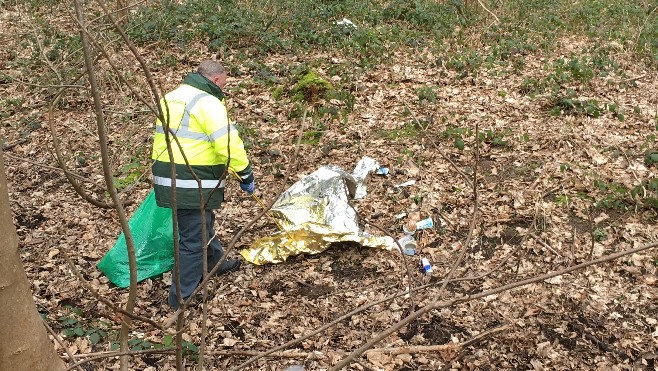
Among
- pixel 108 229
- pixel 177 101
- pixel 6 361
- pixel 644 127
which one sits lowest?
pixel 108 229

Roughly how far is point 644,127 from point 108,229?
232 inches

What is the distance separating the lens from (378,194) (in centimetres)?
600

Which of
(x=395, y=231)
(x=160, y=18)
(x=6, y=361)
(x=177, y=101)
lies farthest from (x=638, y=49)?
(x=6, y=361)

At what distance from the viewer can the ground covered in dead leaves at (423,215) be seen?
4301mm

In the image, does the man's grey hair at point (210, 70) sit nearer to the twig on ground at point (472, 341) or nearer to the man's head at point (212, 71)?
the man's head at point (212, 71)

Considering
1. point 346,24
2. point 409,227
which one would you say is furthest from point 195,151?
point 346,24

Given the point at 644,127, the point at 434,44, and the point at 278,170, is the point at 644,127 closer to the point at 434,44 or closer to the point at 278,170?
the point at 434,44

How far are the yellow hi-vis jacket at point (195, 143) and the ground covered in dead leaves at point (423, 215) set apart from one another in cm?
61

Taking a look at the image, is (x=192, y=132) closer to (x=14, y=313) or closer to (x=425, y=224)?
(x=425, y=224)

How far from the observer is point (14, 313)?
1.81 m

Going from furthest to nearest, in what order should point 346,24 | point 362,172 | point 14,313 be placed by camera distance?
1. point 346,24
2. point 362,172
3. point 14,313

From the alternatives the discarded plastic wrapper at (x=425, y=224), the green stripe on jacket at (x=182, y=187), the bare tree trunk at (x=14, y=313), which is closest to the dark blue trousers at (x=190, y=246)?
the green stripe on jacket at (x=182, y=187)

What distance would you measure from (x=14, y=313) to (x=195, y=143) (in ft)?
8.70

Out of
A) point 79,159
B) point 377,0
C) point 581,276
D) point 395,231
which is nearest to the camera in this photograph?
point 581,276
